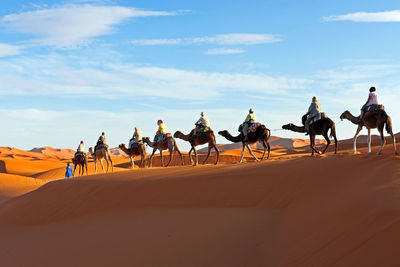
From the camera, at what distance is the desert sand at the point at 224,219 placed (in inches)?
323

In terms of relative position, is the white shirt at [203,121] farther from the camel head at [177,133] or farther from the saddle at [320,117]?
the saddle at [320,117]

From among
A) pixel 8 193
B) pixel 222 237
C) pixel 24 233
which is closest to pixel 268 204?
pixel 222 237

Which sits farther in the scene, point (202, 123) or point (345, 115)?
point (202, 123)

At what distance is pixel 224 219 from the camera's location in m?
10.8

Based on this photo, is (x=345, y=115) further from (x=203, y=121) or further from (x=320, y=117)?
(x=203, y=121)

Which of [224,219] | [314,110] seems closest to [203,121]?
[314,110]

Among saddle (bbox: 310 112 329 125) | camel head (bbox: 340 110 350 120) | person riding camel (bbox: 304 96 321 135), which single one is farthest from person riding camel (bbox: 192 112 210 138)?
camel head (bbox: 340 110 350 120)

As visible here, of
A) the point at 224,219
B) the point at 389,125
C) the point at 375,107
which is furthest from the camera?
the point at 375,107

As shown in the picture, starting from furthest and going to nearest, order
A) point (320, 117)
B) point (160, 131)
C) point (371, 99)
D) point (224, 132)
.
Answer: point (160, 131) → point (224, 132) → point (320, 117) → point (371, 99)

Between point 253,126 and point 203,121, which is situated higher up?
point 203,121

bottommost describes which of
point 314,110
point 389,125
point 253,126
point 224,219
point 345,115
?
point 224,219

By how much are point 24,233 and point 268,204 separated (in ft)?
25.4

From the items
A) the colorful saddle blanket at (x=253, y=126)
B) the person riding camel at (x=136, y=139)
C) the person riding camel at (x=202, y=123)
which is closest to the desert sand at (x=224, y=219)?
the colorful saddle blanket at (x=253, y=126)

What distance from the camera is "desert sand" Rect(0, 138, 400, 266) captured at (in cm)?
820
